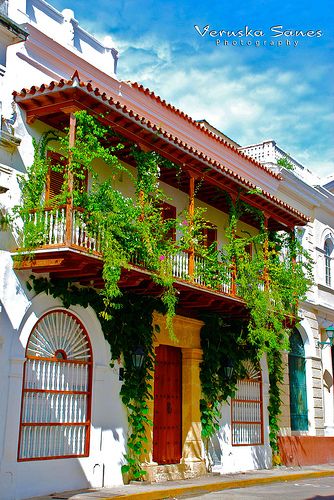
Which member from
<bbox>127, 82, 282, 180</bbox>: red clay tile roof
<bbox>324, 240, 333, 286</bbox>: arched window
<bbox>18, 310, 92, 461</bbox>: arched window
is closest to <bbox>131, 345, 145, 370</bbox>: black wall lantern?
<bbox>18, 310, 92, 461</bbox>: arched window

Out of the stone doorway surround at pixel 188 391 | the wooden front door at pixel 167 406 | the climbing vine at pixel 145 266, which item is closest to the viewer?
the climbing vine at pixel 145 266

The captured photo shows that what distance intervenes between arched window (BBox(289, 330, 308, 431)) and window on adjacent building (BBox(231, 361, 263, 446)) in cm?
242

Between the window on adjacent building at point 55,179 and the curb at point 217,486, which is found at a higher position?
the window on adjacent building at point 55,179

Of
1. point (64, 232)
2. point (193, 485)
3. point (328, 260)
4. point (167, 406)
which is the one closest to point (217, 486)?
point (193, 485)

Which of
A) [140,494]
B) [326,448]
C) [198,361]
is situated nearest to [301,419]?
[326,448]

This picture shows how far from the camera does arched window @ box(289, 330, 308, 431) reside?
18.3m

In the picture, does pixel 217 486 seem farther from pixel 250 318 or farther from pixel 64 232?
pixel 64 232

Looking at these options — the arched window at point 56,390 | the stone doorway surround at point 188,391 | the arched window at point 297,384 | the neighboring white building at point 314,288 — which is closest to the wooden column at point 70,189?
the arched window at point 56,390

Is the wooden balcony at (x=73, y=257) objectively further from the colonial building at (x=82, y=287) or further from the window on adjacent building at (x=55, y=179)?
the window on adjacent building at (x=55, y=179)

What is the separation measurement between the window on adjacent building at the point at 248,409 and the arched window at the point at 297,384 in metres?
2.42

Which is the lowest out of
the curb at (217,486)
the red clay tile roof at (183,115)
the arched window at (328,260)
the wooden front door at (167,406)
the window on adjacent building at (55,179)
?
the curb at (217,486)

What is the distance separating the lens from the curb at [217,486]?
10.5 m

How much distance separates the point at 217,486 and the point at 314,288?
349 inches

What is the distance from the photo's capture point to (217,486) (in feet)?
40.5
